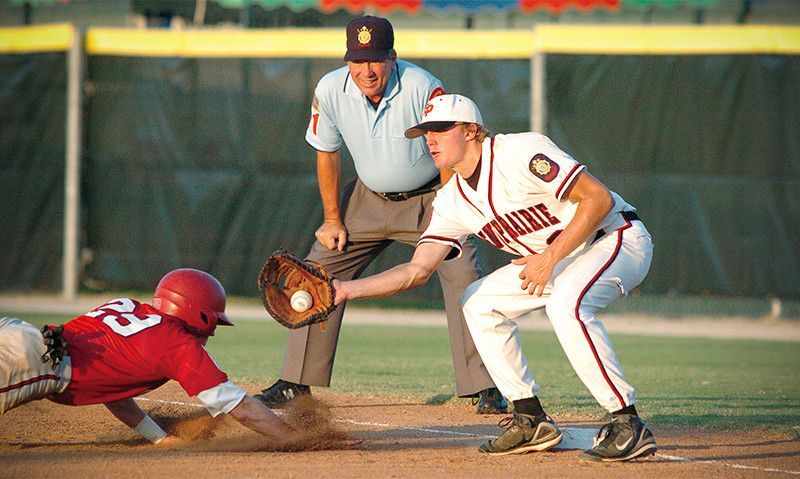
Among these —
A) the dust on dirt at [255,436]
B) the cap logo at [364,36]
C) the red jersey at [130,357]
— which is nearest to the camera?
the red jersey at [130,357]

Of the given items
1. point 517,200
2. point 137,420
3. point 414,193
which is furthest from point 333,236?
point 137,420

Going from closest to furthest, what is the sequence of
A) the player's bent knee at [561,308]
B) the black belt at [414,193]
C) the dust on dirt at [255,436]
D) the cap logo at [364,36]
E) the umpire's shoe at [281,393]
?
the player's bent knee at [561,308] < the dust on dirt at [255,436] < the cap logo at [364,36] < the umpire's shoe at [281,393] < the black belt at [414,193]

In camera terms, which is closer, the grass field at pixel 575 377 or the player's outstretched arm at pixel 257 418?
the player's outstretched arm at pixel 257 418

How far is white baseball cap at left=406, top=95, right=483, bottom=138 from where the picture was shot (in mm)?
4914

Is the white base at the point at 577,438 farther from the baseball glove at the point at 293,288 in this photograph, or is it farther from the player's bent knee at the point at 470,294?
the baseball glove at the point at 293,288

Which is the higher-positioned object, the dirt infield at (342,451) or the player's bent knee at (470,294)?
the player's bent knee at (470,294)

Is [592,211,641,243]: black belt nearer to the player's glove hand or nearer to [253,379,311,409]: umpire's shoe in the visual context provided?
[253,379,311,409]: umpire's shoe

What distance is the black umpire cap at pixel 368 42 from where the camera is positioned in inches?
232

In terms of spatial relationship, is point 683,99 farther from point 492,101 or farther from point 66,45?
point 66,45

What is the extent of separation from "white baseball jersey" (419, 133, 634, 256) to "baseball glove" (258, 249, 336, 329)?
2.03 ft

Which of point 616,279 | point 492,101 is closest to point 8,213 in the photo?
point 492,101

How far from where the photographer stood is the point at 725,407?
6.64 m

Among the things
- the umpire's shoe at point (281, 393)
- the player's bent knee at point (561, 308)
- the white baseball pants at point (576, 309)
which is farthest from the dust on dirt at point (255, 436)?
the player's bent knee at point (561, 308)

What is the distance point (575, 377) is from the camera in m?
8.17
